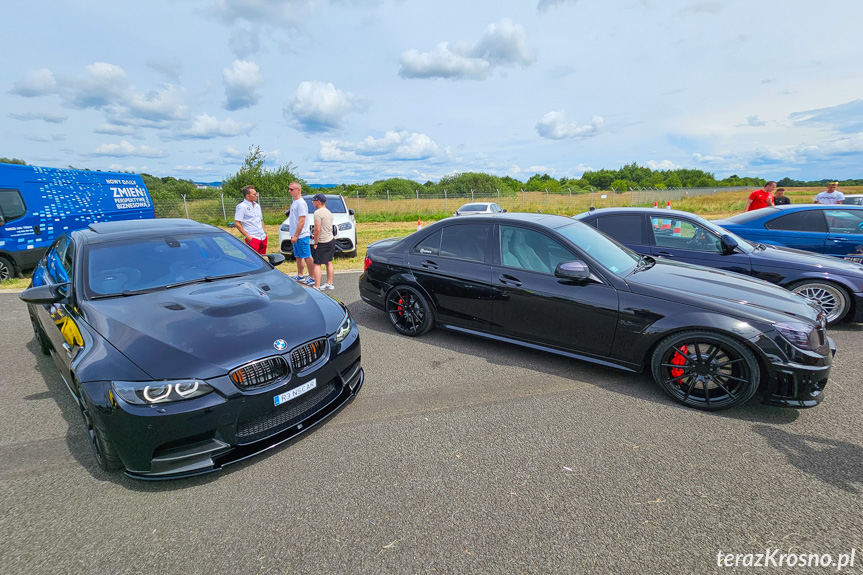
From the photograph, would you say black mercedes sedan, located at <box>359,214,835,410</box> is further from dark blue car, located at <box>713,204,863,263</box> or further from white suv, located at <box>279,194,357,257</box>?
white suv, located at <box>279,194,357,257</box>

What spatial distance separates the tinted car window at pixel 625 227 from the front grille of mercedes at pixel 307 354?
4675mm

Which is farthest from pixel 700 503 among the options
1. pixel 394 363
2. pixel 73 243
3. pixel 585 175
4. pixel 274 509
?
pixel 585 175

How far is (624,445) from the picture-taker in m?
2.75

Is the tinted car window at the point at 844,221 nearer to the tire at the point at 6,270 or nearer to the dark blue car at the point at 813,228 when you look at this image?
the dark blue car at the point at 813,228

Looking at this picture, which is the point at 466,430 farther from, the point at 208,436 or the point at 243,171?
the point at 243,171

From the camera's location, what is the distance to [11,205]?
7.58m

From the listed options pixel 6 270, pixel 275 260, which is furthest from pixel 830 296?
pixel 6 270

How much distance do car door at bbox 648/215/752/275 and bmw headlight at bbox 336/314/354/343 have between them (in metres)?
4.44

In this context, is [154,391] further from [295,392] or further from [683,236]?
[683,236]

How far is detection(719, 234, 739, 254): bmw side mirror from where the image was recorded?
5.11 meters

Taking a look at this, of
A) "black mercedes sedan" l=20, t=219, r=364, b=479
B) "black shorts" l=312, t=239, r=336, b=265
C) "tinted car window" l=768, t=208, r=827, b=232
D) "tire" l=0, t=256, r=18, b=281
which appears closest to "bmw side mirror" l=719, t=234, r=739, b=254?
"tinted car window" l=768, t=208, r=827, b=232

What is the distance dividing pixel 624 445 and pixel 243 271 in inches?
134

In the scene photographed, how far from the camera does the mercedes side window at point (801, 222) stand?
244 inches

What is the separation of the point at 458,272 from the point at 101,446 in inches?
125
